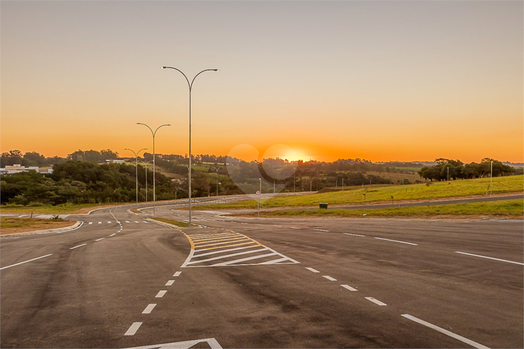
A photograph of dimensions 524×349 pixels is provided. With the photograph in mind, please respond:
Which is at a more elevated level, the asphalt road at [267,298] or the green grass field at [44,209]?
the asphalt road at [267,298]

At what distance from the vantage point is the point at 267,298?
8.50m

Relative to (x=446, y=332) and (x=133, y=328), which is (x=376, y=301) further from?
(x=133, y=328)

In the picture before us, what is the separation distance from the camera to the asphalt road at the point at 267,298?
6.16m

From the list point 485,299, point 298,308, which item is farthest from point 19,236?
point 485,299

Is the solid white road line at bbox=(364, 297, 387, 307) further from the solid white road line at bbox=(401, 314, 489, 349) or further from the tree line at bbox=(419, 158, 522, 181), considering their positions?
the tree line at bbox=(419, 158, 522, 181)

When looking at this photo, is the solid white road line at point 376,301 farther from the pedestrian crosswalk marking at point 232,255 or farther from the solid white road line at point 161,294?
the pedestrian crosswalk marking at point 232,255

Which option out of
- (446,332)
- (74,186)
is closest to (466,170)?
(74,186)

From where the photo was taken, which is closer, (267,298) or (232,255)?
(267,298)

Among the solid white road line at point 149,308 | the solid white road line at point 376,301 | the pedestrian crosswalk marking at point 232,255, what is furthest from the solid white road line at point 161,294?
the solid white road line at point 376,301

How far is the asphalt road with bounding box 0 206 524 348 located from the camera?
6.16m

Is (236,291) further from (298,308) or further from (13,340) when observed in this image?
(13,340)

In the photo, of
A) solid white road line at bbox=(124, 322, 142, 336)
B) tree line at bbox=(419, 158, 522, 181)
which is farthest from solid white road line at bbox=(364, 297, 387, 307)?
tree line at bbox=(419, 158, 522, 181)

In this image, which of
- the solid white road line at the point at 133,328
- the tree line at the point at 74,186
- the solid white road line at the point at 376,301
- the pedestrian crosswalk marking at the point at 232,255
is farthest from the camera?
the tree line at the point at 74,186

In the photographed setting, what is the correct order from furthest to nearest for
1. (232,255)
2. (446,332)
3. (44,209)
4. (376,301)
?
(44,209) < (232,255) < (376,301) < (446,332)
